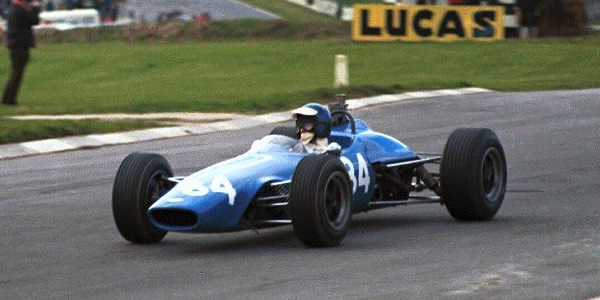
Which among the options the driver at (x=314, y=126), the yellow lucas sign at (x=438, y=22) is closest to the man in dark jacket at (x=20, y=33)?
the driver at (x=314, y=126)

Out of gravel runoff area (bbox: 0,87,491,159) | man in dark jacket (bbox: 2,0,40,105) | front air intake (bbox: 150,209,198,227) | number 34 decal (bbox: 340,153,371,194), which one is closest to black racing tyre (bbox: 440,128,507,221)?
number 34 decal (bbox: 340,153,371,194)

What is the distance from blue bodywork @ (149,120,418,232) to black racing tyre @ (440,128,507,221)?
56 centimetres

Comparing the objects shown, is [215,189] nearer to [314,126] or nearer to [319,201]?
[319,201]

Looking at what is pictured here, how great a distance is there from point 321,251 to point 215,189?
79 centimetres

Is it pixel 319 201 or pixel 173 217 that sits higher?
pixel 319 201

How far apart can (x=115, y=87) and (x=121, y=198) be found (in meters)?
19.7

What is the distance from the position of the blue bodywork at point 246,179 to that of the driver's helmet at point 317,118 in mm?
207

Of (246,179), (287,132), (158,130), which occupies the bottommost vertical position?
(158,130)

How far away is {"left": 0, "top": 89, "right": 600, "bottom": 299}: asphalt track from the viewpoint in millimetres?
8180

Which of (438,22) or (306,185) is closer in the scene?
(306,185)

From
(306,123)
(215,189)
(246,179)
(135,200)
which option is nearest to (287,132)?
(306,123)

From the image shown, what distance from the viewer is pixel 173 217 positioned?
31.6ft

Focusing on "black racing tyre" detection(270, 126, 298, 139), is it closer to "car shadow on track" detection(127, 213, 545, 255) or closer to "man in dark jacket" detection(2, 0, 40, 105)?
"car shadow on track" detection(127, 213, 545, 255)

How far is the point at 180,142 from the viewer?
1856 centimetres
